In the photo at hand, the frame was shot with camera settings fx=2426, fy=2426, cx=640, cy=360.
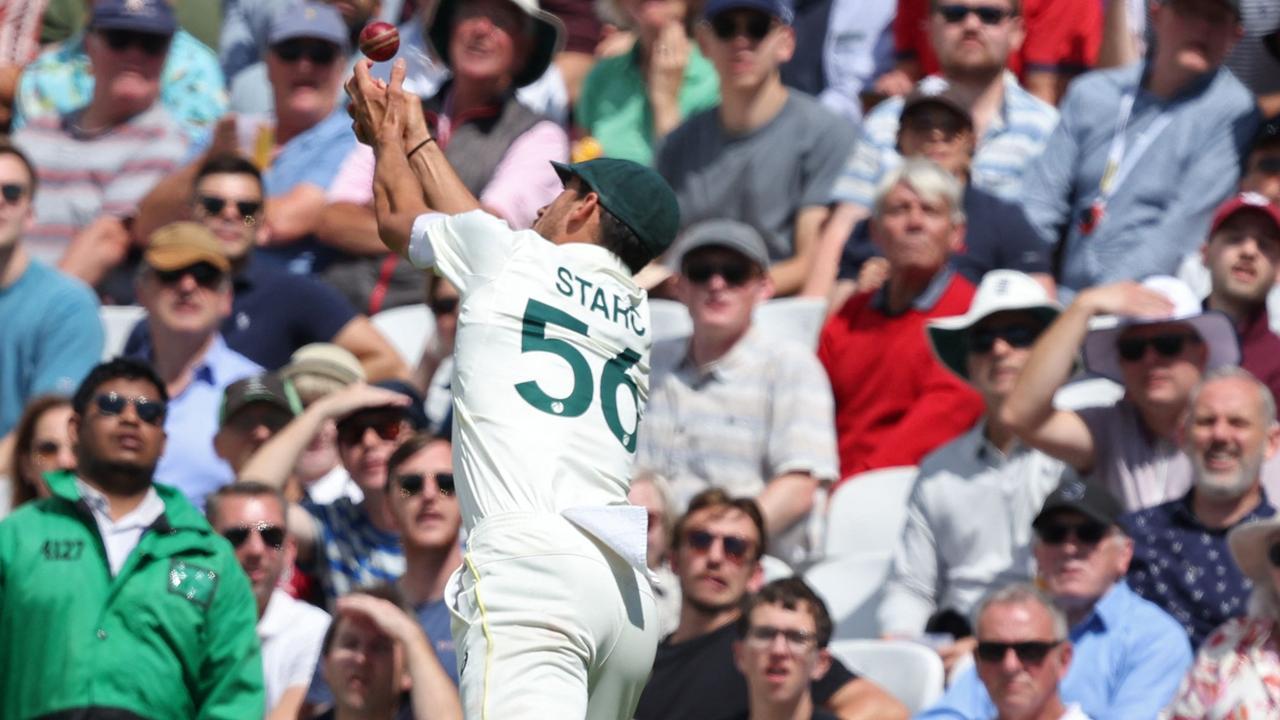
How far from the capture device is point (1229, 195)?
411 inches

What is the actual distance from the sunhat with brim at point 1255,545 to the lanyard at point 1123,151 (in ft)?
9.78

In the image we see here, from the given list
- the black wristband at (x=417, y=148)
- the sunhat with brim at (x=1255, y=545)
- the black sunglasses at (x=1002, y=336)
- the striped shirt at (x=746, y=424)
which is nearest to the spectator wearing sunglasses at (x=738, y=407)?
the striped shirt at (x=746, y=424)

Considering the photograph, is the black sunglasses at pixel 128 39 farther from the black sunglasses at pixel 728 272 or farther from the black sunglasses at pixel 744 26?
the black sunglasses at pixel 728 272

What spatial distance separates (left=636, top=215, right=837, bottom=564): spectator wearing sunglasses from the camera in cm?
943

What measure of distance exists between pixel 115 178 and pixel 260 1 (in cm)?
191

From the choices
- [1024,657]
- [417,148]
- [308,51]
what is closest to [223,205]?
[308,51]

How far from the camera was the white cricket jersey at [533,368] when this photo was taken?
6.05m

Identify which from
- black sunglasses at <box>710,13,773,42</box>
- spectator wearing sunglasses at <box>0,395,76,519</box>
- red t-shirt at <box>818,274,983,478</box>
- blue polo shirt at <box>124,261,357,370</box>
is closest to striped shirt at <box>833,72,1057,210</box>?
black sunglasses at <box>710,13,773,42</box>

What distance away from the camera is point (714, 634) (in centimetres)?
835

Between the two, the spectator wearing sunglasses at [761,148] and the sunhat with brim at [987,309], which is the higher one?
the spectator wearing sunglasses at [761,148]

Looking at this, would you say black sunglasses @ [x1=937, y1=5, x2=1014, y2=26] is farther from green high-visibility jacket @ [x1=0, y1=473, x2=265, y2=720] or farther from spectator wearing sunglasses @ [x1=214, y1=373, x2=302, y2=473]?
green high-visibility jacket @ [x1=0, y1=473, x2=265, y2=720]

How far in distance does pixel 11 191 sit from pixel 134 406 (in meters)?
2.98

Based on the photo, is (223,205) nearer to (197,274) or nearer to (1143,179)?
(197,274)

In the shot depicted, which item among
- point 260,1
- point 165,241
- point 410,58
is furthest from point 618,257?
point 260,1
